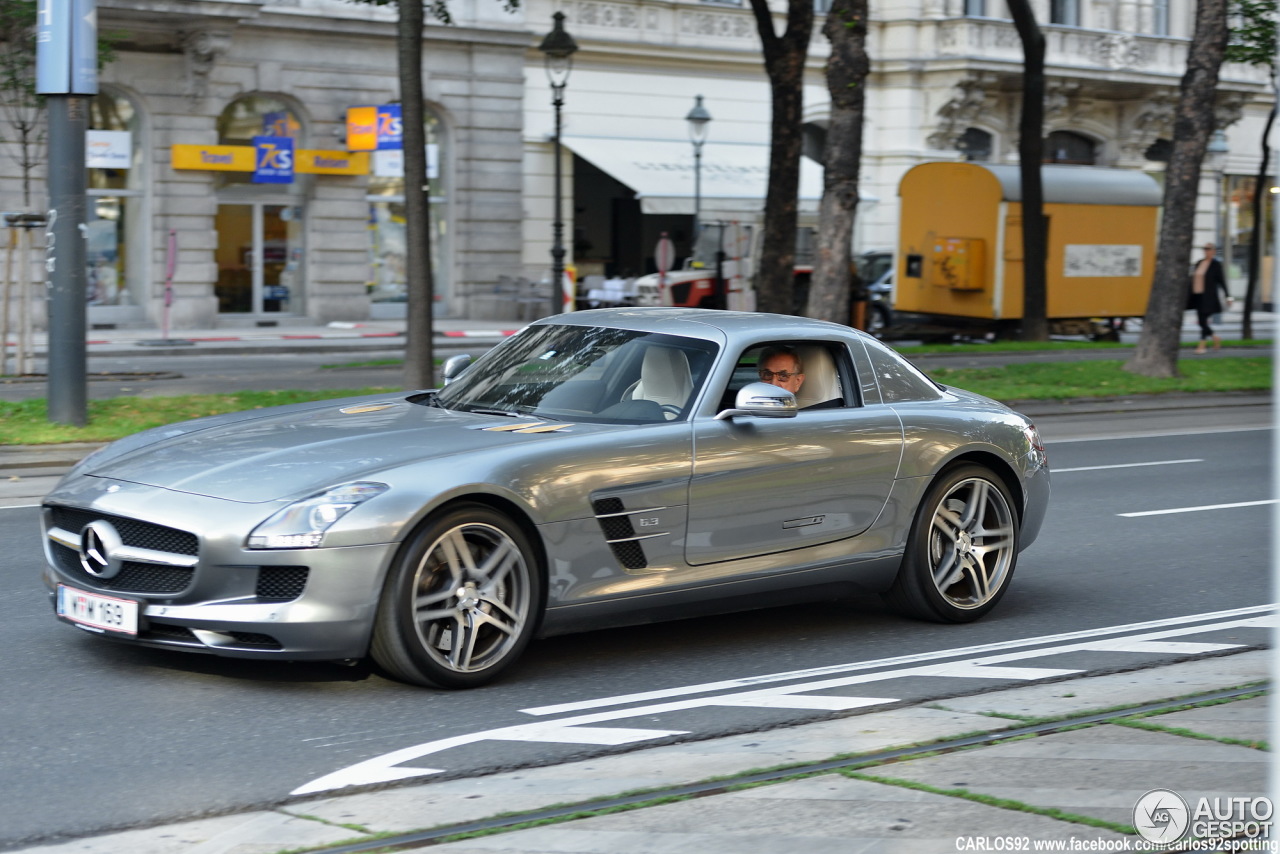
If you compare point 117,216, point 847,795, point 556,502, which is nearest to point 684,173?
point 117,216

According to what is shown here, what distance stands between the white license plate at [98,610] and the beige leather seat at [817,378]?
3.03m

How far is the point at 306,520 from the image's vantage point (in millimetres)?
5582

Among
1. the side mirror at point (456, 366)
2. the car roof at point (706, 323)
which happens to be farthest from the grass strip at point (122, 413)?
the car roof at point (706, 323)

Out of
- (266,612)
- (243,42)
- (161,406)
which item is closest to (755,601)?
(266,612)

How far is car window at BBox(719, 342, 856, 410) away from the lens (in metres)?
7.16

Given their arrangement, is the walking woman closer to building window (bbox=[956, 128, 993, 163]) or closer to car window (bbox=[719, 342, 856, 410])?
building window (bbox=[956, 128, 993, 163])

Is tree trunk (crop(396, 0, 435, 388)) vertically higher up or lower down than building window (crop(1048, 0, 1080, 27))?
lower down

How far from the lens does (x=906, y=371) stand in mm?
7645

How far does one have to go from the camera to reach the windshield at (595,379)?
22.0ft

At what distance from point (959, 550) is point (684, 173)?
2900cm

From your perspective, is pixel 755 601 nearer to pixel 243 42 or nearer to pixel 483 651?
pixel 483 651

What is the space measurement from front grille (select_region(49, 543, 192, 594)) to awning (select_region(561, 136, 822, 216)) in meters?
28.5

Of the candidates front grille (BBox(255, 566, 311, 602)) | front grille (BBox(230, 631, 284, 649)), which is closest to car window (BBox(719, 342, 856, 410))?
front grille (BBox(255, 566, 311, 602))

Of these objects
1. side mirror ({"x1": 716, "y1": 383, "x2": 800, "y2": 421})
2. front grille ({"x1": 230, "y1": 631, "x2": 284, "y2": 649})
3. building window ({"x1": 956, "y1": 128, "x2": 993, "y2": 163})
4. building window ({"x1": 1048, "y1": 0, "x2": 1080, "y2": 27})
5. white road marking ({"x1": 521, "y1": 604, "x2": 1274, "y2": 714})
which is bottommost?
white road marking ({"x1": 521, "y1": 604, "x2": 1274, "y2": 714})
